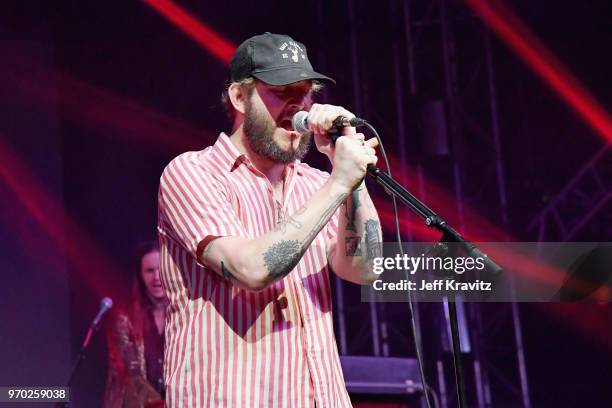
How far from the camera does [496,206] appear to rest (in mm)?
8750

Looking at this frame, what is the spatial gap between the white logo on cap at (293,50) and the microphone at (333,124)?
189 mm

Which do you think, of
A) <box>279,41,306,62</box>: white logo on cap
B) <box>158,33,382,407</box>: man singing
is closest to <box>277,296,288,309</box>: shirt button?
<box>158,33,382,407</box>: man singing

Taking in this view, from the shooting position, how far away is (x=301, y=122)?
7.55ft

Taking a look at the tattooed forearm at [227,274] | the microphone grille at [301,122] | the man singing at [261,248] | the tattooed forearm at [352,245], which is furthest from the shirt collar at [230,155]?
the tattooed forearm at [227,274]

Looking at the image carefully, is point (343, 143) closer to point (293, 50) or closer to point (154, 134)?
point (293, 50)

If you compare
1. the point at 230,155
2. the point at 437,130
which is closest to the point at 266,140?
the point at 230,155

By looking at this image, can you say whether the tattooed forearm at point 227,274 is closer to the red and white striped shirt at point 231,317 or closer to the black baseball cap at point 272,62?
the red and white striped shirt at point 231,317

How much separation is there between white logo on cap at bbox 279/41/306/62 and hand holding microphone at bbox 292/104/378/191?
25cm

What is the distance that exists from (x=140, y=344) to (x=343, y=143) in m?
3.56

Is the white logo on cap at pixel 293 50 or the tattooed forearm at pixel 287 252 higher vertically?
the white logo on cap at pixel 293 50

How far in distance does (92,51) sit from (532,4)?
15.6 ft

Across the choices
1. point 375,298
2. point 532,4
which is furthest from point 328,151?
point 532,4

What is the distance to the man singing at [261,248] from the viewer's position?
2141mm

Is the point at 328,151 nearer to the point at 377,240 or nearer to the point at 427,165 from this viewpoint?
the point at 377,240
